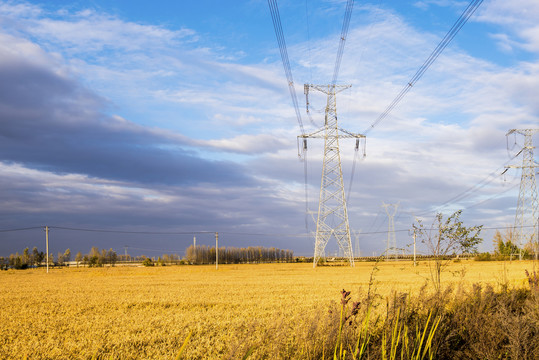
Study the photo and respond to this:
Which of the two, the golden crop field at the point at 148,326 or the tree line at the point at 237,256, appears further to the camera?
the tree line at the point at 237,256

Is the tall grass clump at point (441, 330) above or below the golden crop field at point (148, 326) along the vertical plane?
above

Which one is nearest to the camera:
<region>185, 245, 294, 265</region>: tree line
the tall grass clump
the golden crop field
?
the tall grass clump

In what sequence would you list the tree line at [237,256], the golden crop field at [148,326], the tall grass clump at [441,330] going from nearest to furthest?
the tall grass clump at [441,330] → the golden crop field at [148,326] → the tree line at [237,256]

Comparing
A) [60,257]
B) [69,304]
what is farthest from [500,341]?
[60,257]

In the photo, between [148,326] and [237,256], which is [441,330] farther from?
[237,256]

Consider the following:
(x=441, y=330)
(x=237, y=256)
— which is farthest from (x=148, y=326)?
(x=237, y=256)

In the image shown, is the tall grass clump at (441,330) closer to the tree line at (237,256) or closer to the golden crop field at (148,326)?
the golden crop field at (148,326)

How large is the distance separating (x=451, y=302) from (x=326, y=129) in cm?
3794

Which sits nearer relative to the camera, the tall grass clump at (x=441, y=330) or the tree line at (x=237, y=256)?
the tall grass clump at (x=441, y=330)

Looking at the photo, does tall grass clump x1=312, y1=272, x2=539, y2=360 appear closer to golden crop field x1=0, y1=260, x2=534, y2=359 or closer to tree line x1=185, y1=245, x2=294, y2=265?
golden crop field x1=0, y1=260, x2=534, y2=359

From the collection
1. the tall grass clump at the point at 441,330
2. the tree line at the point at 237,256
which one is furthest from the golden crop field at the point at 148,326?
the tree line at the point at 237,256

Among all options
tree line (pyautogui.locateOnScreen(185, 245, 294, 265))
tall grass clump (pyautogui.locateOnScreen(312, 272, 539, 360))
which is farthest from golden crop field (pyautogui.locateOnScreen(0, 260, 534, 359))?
tree line (pyautogui.locateOnScreen(185, 245, 294, 265))

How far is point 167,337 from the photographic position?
1104 centimetres

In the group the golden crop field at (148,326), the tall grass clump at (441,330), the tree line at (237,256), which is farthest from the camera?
the tree line at (237,256)
